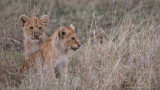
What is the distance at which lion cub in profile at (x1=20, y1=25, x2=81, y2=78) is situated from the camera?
6.43m

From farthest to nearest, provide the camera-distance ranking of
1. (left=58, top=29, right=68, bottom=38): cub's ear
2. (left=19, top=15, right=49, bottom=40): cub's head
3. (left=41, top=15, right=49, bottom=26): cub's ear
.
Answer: (left=41, top=15, right=49, bottom=26): cub's ear < (left=19, top=15, right=49, bottom=40): cub's head < (left=58, top=29, right=68, bottom=38): cub's ear

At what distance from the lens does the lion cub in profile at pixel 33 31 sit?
719 cm

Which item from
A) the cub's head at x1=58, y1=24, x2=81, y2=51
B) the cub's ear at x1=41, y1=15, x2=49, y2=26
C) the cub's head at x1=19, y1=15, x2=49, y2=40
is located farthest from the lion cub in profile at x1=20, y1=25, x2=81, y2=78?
the cub's ear at x1=41, y1=15, x2=49, y2=26

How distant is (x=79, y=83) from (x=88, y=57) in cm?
88

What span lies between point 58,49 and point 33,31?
857mm

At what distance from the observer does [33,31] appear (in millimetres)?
7055

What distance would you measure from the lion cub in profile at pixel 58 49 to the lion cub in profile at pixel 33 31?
693 millimetres

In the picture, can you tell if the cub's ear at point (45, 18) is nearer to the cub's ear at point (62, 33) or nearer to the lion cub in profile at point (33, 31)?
the lion cub in profile at point (33, 31)

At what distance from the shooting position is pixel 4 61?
6.19 metres

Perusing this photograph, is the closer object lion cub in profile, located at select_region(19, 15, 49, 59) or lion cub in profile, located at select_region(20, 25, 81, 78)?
lion cub in profile, located at select_region(20, 25, 81, 78)

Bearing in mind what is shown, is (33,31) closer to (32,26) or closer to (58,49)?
(32,26)

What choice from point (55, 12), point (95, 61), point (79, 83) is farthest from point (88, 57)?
point (55, 12)

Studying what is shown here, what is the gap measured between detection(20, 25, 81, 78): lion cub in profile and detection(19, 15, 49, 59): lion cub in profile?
0.69 meters

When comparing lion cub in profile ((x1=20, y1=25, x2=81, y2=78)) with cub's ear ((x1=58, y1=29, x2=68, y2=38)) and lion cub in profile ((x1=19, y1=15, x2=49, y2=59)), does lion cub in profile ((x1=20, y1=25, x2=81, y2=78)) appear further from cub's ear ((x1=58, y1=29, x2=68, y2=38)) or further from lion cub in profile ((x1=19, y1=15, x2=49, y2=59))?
lion cub in profile ((x1=19, y1=15, x2=49, y2=59))
